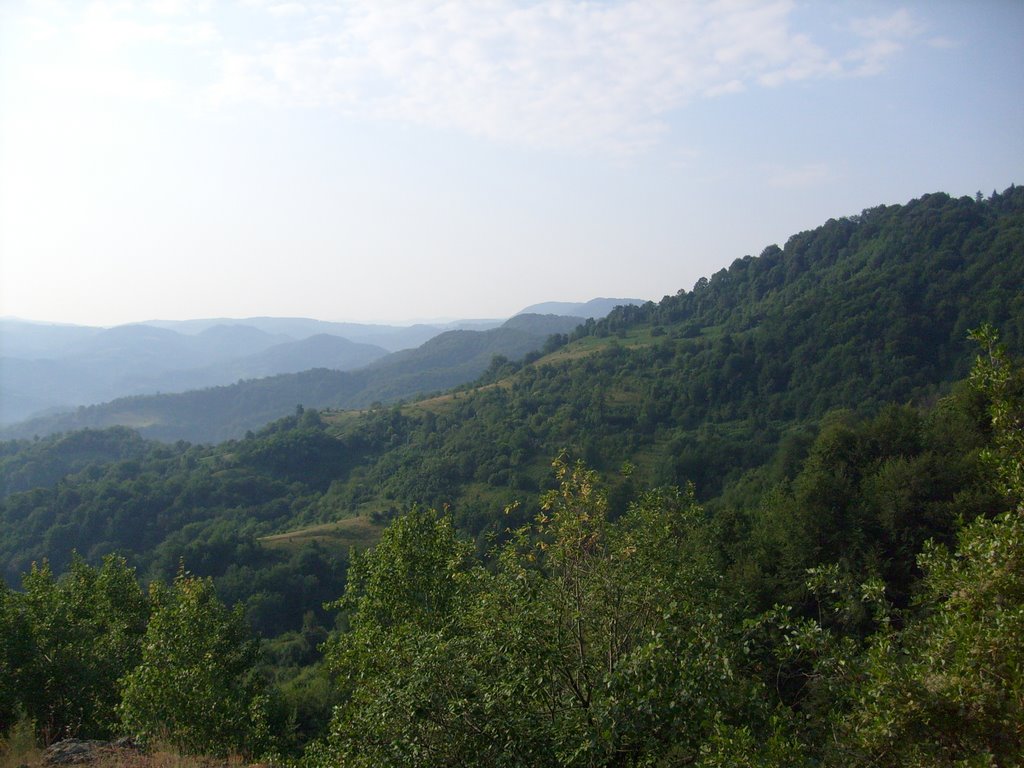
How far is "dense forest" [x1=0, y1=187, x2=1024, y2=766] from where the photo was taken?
251 inches

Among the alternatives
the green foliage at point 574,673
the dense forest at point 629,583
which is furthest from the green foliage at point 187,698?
the green foliage at point 574,673

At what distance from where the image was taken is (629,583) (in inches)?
347

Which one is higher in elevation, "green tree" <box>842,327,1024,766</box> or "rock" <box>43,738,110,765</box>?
"green tree" <box>842,327,1024,766</box>

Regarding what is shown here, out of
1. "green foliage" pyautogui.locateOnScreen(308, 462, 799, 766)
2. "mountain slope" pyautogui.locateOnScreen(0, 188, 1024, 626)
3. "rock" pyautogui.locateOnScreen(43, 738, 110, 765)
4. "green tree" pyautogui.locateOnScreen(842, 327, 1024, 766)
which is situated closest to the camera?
"green tree" pyautogui.locateOnScreen(842, 327, 1024, 766)

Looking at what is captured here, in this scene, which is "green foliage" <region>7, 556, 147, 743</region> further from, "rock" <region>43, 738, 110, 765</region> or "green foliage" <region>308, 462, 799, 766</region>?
"green foliage" <region>308, 462, 799, 766</region>

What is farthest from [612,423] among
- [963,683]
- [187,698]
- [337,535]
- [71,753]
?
[963,683]

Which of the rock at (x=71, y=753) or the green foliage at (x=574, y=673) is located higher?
the green foliage at (x=574, y=673)

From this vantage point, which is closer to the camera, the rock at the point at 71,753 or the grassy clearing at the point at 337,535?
the rock at the point at 71,753

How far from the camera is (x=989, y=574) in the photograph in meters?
5.80

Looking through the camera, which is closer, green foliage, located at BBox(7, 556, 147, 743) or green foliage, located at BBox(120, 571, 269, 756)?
green foliage, located at BBox(120, 571, 269, 756)

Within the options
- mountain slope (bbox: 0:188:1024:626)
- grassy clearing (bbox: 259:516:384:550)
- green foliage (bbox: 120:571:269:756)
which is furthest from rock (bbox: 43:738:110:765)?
grassy clearing (bbox: 259:516:384:550)

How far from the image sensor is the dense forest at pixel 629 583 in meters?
6.38

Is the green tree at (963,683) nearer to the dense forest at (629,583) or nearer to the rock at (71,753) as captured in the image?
the dense forest at (629,583)

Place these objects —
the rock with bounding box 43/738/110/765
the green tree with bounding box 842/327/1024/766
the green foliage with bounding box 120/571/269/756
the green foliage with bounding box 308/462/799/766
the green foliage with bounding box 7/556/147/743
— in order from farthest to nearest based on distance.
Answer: the green foliage with bounding box 7/556/147/743
the green foliage with bounding box 120/571/269/756
the rock with bounding box 43/738/110/765
the green foliage with bounding box 308/462/799/766
the green tree with bounding box 842/327/1024/766
